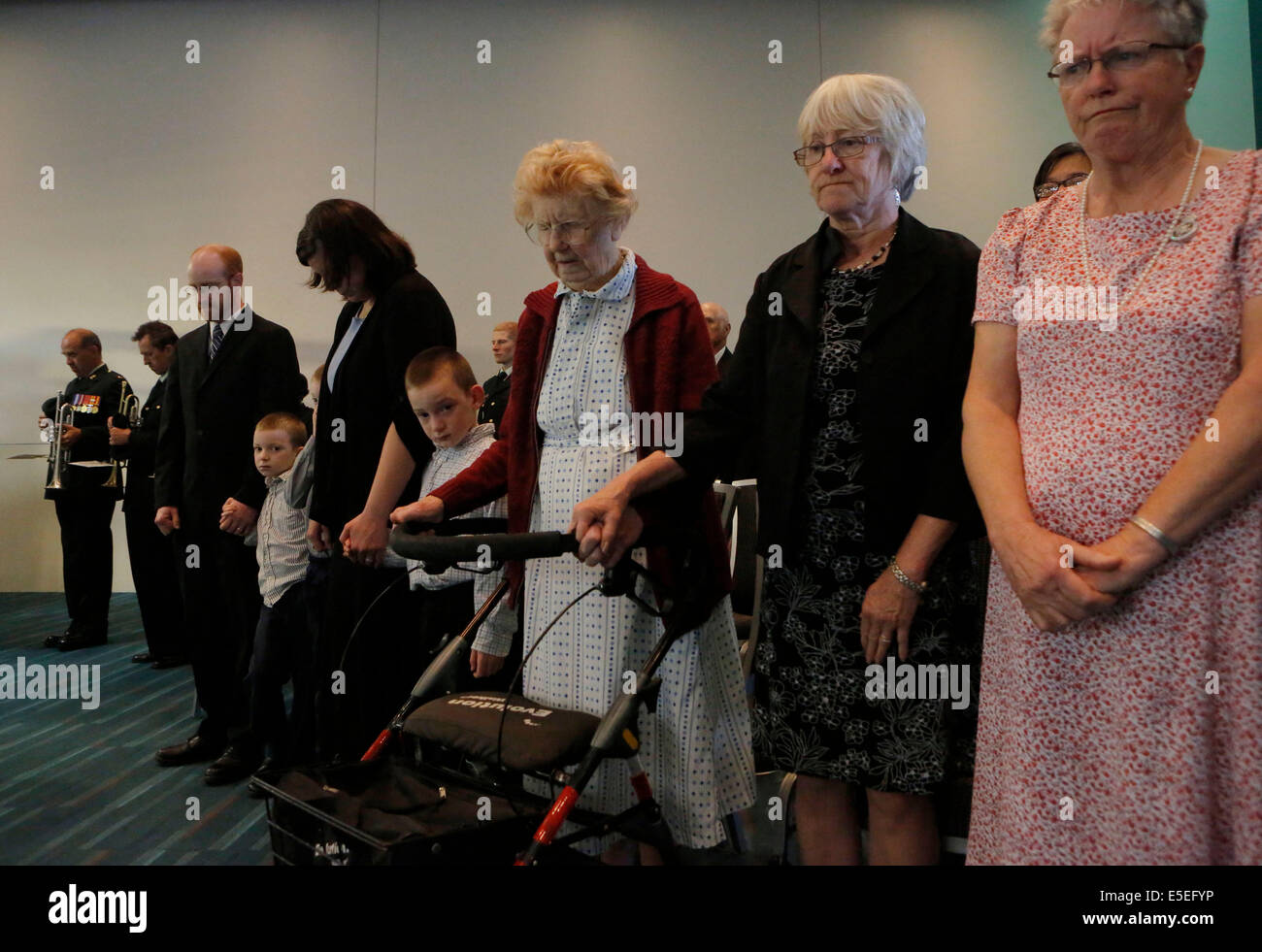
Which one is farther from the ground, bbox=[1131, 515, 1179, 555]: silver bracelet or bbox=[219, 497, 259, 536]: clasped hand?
bbox=[1131, 515, 1179, 555]: silver bracelet

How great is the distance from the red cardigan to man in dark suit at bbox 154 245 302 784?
5.33 ft

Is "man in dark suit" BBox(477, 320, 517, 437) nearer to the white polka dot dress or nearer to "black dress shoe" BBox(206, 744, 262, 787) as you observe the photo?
"black dress shoe" BBox(206, 744, 262, 787)

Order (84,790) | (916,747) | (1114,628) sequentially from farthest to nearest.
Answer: (84,790), (916,747), (1114,628)

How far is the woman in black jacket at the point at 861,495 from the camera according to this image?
1.22 metres

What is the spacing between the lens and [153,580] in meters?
4.55

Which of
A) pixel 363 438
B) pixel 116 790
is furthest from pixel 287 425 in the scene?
pixel 116 790

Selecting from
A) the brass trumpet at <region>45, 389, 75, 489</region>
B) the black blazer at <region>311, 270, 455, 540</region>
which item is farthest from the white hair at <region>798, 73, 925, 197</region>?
the brass trumpet at <region>45, 389, 75, 489</region>

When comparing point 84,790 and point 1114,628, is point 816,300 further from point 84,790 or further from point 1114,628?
point 84,790

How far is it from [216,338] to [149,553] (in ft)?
7.02

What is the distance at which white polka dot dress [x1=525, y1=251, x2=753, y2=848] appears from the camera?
148 centimetres

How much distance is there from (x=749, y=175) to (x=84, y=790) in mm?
5217

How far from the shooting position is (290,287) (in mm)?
6441

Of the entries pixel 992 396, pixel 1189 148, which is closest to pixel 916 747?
pixel 992 396

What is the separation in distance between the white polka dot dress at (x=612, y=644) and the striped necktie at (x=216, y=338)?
1889 millimetres
